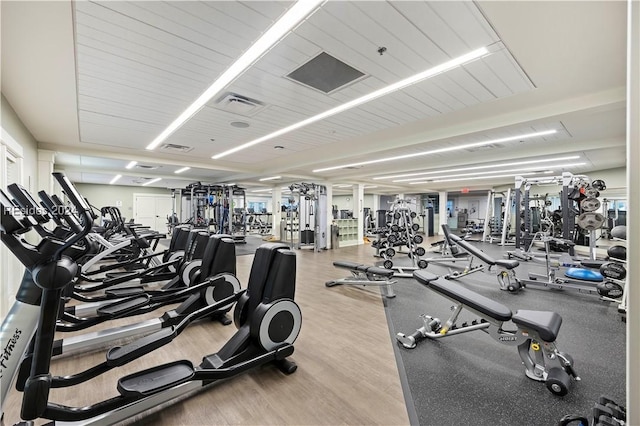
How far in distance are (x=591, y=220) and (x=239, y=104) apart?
5336 mm

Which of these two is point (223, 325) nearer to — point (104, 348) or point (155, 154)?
point (104, 348)

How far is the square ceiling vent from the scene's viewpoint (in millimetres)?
2297

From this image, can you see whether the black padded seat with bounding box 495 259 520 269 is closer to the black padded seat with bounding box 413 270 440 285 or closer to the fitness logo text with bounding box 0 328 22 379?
the black padded seat with bounding box 413 270 440 285

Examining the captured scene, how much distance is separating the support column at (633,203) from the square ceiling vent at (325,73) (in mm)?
1784

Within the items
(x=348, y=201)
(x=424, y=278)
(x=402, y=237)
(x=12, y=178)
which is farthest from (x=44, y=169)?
(x=348, y=201)

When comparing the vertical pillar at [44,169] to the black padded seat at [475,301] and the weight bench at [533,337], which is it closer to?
the black padded seat at [475,301]

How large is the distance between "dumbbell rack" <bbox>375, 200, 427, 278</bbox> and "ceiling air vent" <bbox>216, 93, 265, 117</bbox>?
365 cm

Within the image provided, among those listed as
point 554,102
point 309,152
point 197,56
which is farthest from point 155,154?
point 554,102

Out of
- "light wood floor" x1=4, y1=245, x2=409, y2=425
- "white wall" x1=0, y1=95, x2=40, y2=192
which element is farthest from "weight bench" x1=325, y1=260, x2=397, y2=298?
"white wall" x1=0, y1=95, x2=40, y2=192

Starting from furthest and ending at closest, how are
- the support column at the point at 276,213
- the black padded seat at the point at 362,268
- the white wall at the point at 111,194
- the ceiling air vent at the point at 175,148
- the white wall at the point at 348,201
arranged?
1. the white wall at the point at 348,201
2. the support column at the point at 276,213
3. the white wall at the point at 111,194
4. the ceiling air vent at the point at 175,148
5. the black padded seat at the point at 362,268

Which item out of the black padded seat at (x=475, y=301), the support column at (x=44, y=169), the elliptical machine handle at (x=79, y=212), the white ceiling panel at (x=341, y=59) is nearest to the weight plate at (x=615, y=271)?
the white ceiling panel at (x=341, y=59)

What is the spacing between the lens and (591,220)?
4.22 metres

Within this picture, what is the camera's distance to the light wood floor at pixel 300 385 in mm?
1610

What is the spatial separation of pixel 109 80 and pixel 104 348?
2426 mm
